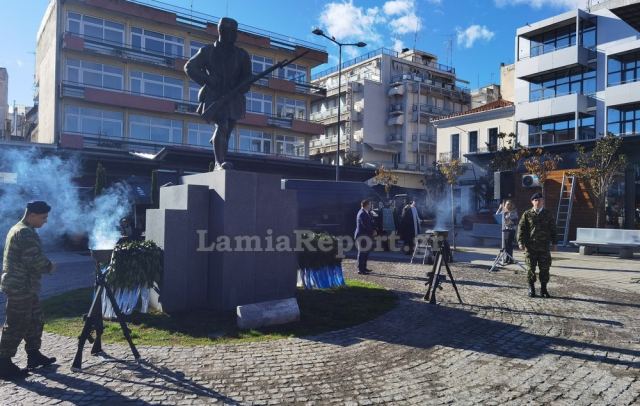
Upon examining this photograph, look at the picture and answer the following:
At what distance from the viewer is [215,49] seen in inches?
318

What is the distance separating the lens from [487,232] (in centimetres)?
2184

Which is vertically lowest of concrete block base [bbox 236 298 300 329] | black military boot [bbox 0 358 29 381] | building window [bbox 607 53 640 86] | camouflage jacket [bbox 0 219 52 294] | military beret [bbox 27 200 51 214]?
black military boot [bbox 0 358 29 381]

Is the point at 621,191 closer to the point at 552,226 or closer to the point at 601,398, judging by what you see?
the point at 552,226

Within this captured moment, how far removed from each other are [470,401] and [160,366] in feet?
10.5

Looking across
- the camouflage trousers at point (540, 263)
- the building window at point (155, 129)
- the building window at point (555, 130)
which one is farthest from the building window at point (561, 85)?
the building window at point (155, 129)

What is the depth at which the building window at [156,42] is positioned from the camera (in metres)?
34.9

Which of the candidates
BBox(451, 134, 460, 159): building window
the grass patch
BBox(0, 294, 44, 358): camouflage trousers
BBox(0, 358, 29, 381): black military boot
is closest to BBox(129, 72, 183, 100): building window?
BBox(451, 134, 460, 159): building window

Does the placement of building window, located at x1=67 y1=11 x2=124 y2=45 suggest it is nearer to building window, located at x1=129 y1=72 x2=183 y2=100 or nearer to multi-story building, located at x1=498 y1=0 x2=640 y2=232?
building window, located at x1=129 y1=72 x2=183 y2=100

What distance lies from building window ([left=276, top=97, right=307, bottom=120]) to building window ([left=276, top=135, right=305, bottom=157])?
1971 millimetres

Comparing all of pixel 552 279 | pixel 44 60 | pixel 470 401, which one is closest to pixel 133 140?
pixel 44 60

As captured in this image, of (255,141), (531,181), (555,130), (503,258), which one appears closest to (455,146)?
(555,130)

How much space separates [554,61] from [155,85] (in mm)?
28893

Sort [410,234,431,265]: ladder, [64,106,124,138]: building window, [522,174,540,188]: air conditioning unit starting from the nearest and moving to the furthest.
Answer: [410,234,431,265]: ladder < [522,174,540,188]: air conditioning unit < [64,106,124,138]: building window

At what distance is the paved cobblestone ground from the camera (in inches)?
168
